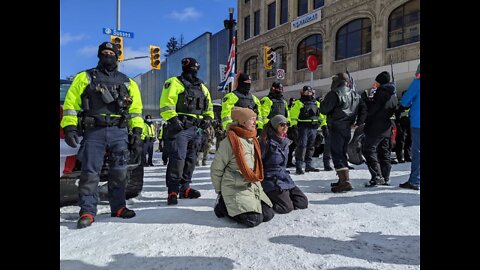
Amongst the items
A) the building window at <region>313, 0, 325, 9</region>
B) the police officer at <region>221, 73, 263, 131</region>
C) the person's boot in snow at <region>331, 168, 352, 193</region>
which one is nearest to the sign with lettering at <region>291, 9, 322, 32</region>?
the building window at <region>313, 0, 325, 9</region>

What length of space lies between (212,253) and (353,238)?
1358 millimetres

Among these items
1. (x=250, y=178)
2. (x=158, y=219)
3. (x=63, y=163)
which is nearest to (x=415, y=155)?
(x=250, y=178)

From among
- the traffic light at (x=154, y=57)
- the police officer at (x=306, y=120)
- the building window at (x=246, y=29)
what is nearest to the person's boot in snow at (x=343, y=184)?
the police officer at (x=306, y=120)

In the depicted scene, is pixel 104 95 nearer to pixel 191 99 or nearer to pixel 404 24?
pixel 191 99

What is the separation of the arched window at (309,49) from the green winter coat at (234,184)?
64.5 ft

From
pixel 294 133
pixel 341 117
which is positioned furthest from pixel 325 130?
pixel 341 117

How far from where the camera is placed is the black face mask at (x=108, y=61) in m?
3.57

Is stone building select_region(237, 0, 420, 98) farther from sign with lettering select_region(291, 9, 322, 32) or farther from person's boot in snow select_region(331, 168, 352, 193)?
person's boot in snow select_region(331, 168, 352, 193)

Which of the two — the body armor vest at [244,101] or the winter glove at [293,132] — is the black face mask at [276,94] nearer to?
the winter glove at [293,132]

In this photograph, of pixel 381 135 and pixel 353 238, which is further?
pixel 381 135

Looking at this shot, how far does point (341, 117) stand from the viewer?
5.09m
